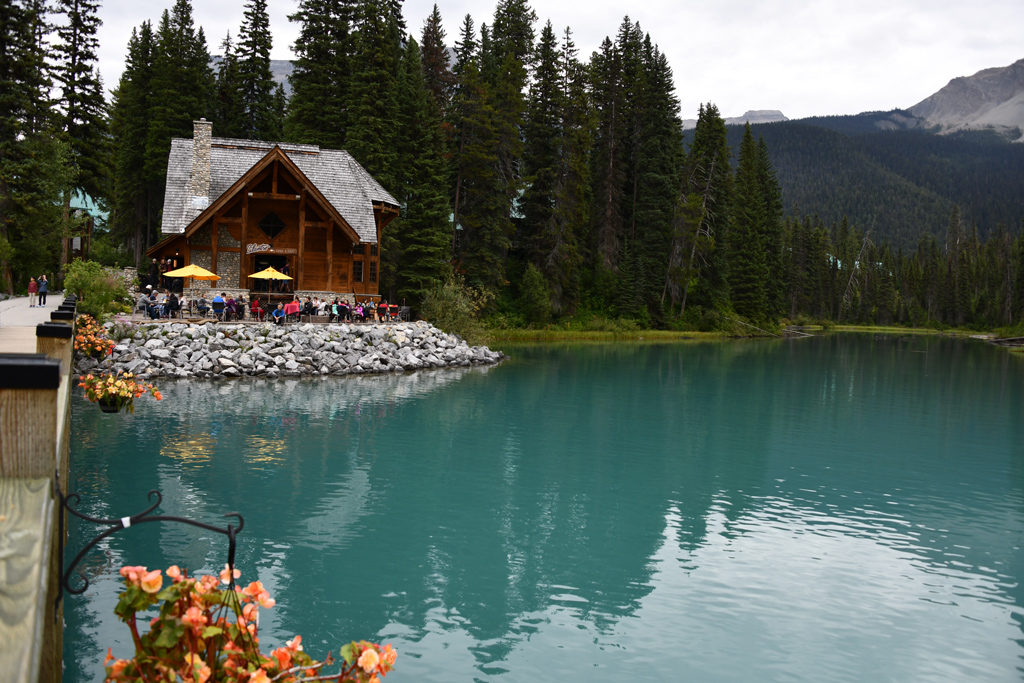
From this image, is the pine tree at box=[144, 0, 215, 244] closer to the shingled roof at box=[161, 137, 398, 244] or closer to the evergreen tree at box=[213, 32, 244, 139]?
the evergreen tree at box=[213, 32, 244, 139]

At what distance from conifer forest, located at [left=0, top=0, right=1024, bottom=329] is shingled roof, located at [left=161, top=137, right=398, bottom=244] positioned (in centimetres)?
576

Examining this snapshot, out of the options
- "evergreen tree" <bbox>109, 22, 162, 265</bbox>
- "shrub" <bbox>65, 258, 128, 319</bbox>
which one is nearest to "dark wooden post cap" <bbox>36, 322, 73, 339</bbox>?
"shrub" <bbox>65, 258, 128, 319</bbox>

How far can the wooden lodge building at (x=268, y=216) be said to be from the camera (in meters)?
37.7

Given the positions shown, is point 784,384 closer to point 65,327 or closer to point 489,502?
point 489,502

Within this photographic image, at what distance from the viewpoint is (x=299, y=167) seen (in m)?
41.0

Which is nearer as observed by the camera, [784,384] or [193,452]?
[193,452]

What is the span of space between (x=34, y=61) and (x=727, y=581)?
42.8 meters

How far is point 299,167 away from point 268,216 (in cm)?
319

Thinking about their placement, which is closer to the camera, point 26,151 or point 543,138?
point 26,151

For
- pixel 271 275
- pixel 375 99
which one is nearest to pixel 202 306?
pixel 271 275

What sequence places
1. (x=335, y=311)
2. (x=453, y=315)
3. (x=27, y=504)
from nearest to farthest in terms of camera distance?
(x=27, y=504) → (x=335, y=311) → (x=453, y=315)

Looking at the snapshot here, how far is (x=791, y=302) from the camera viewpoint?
359 ft

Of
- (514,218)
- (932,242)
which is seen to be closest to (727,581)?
(514,218)

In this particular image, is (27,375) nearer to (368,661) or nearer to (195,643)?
(195,643)
